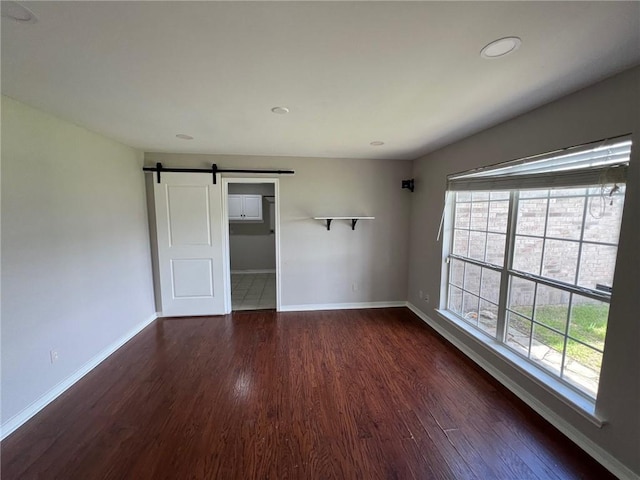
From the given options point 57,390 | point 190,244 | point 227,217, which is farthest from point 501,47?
point 57,390

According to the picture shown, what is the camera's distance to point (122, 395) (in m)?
2.13

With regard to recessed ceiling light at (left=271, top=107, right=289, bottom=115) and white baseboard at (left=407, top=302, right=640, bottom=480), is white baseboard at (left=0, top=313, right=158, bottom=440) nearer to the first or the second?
recessed ceiling light at (left=271, top=107, right=289, bottom=115)

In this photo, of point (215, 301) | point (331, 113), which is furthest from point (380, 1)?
point (215, 301)

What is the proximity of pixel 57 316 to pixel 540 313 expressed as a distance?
3.89 metres

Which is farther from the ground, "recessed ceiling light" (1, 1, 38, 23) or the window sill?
"recessed ceiling light" (1, 1, 38, 23)

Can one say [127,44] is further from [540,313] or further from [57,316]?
[540,313]

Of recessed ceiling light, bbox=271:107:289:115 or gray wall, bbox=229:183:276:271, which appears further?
gray wall, bbox=229:183:276:271

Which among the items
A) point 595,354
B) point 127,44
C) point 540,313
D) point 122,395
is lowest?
point 122,395

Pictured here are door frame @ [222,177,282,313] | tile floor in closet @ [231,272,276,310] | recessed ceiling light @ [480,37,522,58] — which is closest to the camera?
recessed ceiling light @ [480,37,522,58]

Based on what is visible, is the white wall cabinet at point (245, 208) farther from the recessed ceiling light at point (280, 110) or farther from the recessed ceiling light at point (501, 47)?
the recessed ceiling light at point (501, 47)

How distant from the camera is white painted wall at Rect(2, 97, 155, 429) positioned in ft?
5.79

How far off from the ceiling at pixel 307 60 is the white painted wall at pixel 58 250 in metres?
0.33

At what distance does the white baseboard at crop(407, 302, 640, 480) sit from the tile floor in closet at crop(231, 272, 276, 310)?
2785 millimetres

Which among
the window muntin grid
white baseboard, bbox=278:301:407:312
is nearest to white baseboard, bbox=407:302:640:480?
the window muntin grid
